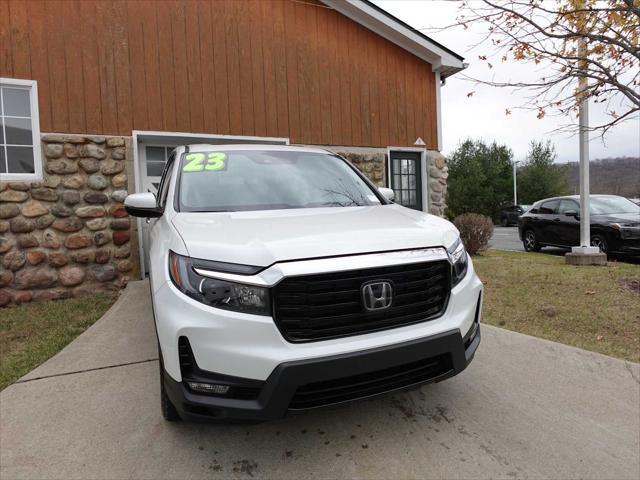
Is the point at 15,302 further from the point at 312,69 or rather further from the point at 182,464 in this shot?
the point at 312,69

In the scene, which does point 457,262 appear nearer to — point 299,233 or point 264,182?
point 299,233

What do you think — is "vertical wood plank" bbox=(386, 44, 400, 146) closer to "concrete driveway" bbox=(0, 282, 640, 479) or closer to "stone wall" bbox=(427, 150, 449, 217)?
"stone wall" bbox=(427, 150, 449, 217)

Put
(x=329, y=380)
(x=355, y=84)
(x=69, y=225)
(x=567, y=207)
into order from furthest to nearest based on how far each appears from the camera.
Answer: (x=567, y=207)
(x=355, y=84)
(x=69, y=225)
(x=329, y=380)

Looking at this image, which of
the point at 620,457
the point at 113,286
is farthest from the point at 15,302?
the point at 620,457

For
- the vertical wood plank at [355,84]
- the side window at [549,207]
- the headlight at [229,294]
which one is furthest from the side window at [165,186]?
the side window at [549,207]

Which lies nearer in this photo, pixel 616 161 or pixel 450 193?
pixel 616 161

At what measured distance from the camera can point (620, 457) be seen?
7.83 feet

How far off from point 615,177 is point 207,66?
49406 mm

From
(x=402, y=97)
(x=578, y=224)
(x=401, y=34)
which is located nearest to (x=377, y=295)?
(x=402, y=97)

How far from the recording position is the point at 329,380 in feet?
6.32

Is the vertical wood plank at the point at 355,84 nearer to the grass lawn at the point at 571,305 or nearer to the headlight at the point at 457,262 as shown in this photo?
the grass lawn at the point at 571,305

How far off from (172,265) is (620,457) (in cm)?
267

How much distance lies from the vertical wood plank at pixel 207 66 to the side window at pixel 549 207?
360 inches

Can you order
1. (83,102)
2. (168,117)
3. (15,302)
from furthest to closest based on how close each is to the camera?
(168,117), (83,102), (15,302)
